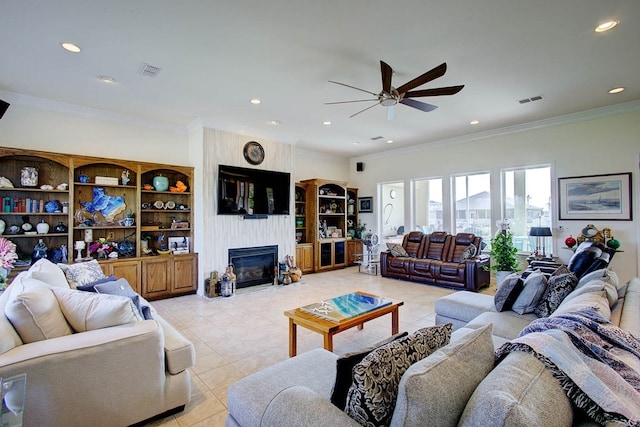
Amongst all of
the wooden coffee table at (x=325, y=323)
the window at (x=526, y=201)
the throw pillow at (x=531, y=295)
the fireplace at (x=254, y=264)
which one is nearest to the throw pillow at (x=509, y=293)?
the throw pillow at (x=531, y=295)

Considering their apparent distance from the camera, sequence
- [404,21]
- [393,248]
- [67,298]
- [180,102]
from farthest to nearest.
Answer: [393,248] < [180,102] < [404,21] < [67,298]

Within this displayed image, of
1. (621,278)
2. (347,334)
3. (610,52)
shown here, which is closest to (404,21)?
(610,52)

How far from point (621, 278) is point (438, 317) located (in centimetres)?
385

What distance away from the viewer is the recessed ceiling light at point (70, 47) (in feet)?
9.63

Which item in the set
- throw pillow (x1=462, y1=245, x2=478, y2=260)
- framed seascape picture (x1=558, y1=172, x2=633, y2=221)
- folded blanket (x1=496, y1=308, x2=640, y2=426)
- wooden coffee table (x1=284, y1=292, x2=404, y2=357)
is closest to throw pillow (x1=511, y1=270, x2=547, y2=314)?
wooden coffee table (x1=284, y1=292, x2=404, y2=357)

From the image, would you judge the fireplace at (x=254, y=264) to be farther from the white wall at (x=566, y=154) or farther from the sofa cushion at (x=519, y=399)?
the sofa cushion at (x=519, y=399)

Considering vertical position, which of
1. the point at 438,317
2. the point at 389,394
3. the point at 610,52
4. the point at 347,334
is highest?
the point at 610,52

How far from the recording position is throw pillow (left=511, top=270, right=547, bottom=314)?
2674mm

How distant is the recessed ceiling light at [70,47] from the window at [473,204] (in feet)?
21.7

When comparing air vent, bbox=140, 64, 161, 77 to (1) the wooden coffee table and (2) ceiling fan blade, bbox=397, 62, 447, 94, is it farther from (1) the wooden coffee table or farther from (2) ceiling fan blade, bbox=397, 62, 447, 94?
(1) the wooden coffee table

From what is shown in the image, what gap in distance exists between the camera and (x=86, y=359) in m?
1.76

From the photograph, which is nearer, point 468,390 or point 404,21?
point 468,390

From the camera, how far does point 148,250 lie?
16.7ft

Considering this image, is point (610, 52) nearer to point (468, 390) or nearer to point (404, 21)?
point (404, 21)
